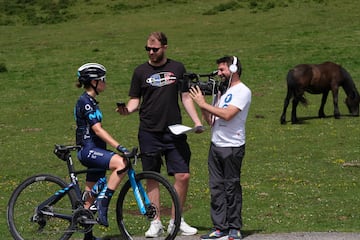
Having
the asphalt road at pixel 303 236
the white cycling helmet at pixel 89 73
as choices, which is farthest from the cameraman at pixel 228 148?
the white cycling helmet at pixel 89 73

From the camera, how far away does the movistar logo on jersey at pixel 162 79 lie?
999cm

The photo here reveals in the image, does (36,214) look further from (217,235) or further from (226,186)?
(226,186)

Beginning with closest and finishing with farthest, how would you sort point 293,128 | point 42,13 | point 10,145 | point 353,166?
point 353,166
point 10,145
point 293,128
point 42,13

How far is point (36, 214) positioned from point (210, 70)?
2618 cm

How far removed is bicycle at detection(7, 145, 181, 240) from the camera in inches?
365

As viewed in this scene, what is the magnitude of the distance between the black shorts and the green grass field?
1.42 m

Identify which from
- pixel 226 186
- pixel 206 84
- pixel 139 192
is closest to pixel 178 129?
pixel 206 84

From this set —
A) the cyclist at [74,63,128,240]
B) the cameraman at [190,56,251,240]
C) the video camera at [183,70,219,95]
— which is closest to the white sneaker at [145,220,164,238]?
the cyclist at [74,63,128,240]

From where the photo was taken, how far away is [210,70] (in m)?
35.2

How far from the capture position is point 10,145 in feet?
71.7

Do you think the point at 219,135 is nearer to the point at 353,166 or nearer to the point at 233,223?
the point at 233,223

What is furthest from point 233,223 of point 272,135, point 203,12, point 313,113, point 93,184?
point 203,12

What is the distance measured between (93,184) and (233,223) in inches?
69.3

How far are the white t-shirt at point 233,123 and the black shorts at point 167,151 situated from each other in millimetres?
475
